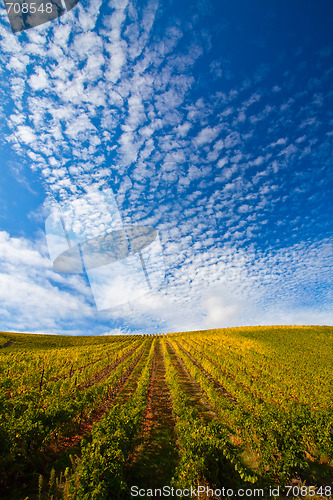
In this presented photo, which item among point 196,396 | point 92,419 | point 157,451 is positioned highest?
point 92,419

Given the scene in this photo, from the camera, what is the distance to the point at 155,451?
830 cm

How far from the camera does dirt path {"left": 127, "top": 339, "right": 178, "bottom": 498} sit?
6653mm

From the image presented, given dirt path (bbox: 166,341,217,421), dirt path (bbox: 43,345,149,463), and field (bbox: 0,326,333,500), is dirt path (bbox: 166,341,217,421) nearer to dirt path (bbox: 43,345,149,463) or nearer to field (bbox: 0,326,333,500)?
field (bbox: 0,326,333,500)

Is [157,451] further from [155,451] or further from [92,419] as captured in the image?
[92,419]

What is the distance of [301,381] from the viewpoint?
1852 cm

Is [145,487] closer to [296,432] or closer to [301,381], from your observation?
[296,432]

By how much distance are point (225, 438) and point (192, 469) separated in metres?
1.79

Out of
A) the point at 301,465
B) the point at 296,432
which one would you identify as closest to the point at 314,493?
the point at 301,465

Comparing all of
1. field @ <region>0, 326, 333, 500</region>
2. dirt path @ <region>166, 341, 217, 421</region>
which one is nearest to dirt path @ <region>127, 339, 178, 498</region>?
field @ <region>0, 326, 333, 500</region>

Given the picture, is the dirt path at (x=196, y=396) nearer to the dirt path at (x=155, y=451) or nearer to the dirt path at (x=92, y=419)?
the dirt path at (x=155, y=451)

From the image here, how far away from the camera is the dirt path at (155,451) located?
6.65m

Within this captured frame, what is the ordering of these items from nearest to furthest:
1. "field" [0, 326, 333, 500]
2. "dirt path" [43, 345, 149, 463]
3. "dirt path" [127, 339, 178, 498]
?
1. "field" [0, 326, 333, 500]
2. "dirt path" [127, 339, 178, 498]
3. "dirt path" [43, 345, 149, 463]

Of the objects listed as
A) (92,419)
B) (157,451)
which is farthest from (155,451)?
(92,419)

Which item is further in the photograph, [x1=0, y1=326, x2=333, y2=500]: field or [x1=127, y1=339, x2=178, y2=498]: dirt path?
[x1=127, y1=339, x2=178, y2=498]: dirt path
